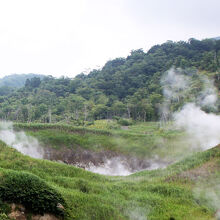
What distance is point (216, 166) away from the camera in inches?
669

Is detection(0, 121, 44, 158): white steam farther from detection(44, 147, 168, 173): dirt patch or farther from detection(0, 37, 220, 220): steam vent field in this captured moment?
detection(44, 147, 168, 173): dirt patch

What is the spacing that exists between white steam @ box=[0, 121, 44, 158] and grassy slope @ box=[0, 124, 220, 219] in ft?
46.0

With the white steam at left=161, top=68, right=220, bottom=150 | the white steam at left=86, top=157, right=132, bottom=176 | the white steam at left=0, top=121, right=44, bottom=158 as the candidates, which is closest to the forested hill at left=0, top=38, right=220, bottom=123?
the white steam at left=161, top=68, right=220, bottom=150

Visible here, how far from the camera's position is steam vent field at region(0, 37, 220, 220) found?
1076cm

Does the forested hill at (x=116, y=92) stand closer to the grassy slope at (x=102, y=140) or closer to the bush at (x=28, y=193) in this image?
the grassy slope at (x=102, y=140)

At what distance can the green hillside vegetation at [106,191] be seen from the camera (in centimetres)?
961

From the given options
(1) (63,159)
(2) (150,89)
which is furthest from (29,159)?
(2) (150,89)

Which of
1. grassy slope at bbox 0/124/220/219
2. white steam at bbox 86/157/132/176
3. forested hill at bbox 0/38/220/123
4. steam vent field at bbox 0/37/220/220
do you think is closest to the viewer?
steam vent field at bbox 0/37/220/220

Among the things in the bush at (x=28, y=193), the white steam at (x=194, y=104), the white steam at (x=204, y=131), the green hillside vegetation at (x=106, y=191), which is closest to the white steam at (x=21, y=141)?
the green hillside vegetation at (x=106, y=191)

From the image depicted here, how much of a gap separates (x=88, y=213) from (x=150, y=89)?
66.4m

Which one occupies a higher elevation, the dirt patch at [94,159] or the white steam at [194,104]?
the white steam at [194,104]

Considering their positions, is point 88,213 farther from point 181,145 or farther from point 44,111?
point 44,111

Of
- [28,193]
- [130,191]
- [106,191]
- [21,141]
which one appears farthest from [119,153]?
[28,193]

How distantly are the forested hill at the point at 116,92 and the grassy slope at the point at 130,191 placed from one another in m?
40.5
